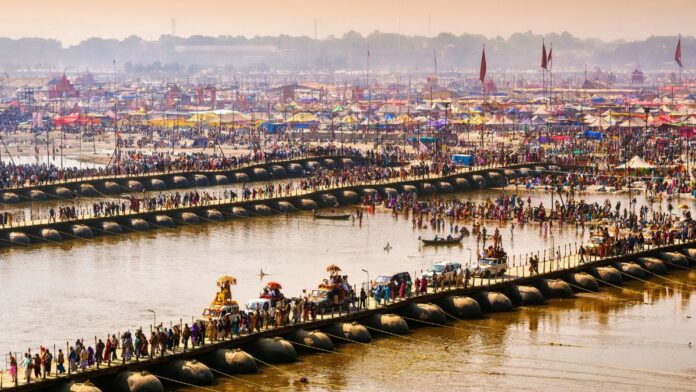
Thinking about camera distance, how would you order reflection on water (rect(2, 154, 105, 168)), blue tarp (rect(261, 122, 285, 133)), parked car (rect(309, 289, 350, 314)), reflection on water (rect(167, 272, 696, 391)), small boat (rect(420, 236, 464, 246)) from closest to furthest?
reflection on water (rect(167, 272, 696, 391)) < parked car (rect(309, 289, 350, 314)) < small boat (rect(420, 236, 464, 246)) < reflection on water (rect(2, 154, 105, 168)) < blue tarp (rect(261, 122, 285, 133))

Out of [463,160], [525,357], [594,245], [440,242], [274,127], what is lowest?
[525,357]

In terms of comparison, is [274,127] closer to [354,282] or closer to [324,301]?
[354,282]

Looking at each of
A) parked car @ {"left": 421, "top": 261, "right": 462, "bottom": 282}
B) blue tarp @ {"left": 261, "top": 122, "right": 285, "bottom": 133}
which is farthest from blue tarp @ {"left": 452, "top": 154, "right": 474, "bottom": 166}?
parked car @ {"left": 421, "top": 261, "right": 462, "bottom": 282}

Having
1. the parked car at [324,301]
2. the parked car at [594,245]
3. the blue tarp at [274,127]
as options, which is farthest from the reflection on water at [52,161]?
the parked car at [324,301]

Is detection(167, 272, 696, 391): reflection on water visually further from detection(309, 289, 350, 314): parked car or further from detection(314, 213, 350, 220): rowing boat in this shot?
detection(314, 213, 350, 220): rowing boat

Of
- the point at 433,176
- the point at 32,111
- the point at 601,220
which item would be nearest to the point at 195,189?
the point at 433,176

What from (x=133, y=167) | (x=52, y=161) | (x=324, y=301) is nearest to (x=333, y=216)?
(x=133, y=167)

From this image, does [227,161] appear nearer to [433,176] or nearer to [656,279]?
[433,176]
